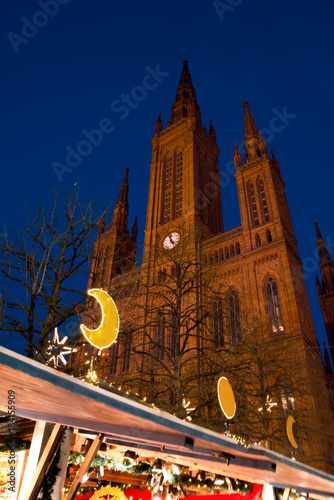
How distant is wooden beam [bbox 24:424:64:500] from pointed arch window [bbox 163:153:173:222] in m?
31.9

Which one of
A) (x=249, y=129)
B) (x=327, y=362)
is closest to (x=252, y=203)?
(x=249, y=129)

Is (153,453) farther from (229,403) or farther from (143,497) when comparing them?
(143,497)

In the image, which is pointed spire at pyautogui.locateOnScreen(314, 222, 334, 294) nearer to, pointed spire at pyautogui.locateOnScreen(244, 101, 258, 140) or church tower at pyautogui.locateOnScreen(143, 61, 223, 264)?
church tower at pyautogui.locateOnScreen(143, 61, 223, 264)

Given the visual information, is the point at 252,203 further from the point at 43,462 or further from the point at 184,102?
the point at 43,462

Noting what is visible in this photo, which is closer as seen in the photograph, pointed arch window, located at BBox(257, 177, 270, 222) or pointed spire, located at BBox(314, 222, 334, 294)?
pointed arch window, located at BBox(257, 177, 270, 222)

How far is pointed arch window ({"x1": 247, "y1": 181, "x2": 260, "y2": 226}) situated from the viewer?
97.0ft

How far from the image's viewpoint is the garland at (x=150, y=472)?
16.8 ft

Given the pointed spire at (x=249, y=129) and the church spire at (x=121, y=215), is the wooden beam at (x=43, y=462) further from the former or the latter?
the church spire at (x=121, y=215)

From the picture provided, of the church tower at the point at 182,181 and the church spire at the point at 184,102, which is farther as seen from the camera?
the church spire at the point at 184,102

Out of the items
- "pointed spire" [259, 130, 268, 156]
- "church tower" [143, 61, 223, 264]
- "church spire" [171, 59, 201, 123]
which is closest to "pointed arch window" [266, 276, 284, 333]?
"church tower" [143, 61, 223, 264]

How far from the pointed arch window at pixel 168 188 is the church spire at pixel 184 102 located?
635cm

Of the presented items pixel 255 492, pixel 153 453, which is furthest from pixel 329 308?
pixel 153 453

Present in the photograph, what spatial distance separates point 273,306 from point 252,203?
9.69m

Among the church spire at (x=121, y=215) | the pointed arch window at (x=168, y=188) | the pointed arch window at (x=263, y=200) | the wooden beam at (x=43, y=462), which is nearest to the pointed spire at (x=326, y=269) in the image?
the pointed arch window at (x=263, y=200)
